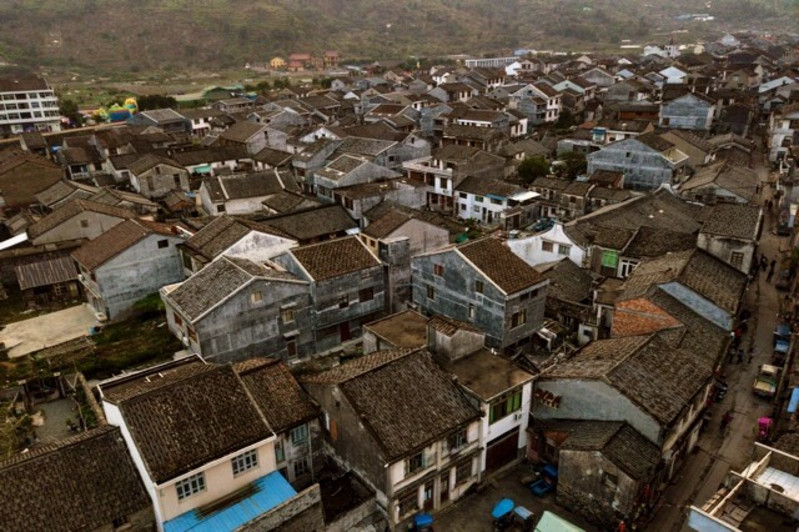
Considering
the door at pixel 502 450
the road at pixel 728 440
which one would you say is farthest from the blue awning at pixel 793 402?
the door at pixel 502 450

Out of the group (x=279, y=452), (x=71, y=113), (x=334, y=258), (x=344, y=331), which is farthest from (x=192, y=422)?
(x=71, y=113)

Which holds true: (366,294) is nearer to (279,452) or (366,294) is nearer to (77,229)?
(279,452)

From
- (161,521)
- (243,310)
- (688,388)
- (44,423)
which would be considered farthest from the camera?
(243,310)

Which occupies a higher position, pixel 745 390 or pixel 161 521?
pixel 161 521

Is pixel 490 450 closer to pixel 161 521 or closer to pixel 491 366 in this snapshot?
pixel 491 366

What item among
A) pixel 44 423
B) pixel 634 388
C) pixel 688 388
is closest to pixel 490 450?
pixel 634 388

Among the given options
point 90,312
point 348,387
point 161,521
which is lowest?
point 90,312

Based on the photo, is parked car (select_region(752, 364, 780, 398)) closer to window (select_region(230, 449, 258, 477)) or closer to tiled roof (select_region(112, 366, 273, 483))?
tiled roof (select_region(112, 366, 273, 483))
